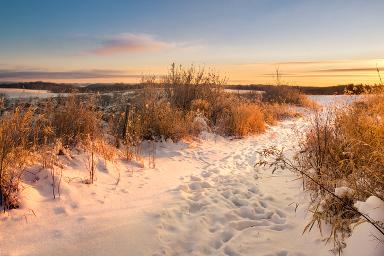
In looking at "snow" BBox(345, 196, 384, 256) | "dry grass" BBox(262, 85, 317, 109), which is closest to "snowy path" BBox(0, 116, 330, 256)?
"snow" BBox(345, 196, 384, 256)

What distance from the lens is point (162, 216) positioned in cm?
482

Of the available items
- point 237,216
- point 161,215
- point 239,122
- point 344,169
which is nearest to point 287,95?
point 239,122

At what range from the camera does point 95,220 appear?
178 inches

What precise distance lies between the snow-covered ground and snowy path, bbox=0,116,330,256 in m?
0.01

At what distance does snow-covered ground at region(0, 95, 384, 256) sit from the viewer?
392cm

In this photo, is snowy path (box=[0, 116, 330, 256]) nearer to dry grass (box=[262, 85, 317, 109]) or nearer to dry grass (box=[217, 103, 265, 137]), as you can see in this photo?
dry grass (box=[217, 103, 265, 137])

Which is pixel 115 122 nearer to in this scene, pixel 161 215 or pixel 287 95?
pixel 161 215

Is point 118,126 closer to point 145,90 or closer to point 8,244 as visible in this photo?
point 145,90

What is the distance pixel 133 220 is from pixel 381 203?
8.85ft

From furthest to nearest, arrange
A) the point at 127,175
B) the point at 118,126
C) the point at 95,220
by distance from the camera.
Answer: the point at 118,126 < the point at 127,175 < the point at 95,220

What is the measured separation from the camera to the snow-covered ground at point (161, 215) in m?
3.92

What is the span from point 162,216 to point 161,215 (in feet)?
0.08

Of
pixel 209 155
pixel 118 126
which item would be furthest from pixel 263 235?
pixel 118 126

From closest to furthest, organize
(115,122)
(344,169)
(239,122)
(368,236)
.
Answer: (368,236) → (344,169) → (115,122) → (239,122)
